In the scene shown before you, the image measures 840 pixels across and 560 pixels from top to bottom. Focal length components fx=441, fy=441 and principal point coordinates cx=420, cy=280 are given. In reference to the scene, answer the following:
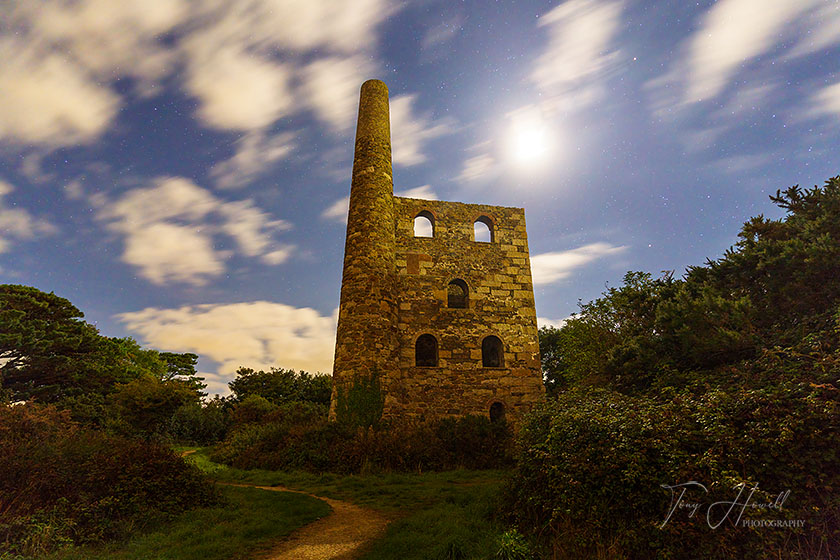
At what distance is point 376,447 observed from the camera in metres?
13.2

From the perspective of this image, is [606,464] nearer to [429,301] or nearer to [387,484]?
[387,484]

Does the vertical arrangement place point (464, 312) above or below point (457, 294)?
below

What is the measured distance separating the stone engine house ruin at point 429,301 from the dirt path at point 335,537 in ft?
24.8

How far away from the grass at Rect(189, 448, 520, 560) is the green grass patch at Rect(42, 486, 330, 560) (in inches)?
61.9

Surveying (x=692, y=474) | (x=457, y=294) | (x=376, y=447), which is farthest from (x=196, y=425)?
(x=692, y=474)

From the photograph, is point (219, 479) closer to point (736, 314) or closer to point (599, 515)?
point (599, 515)

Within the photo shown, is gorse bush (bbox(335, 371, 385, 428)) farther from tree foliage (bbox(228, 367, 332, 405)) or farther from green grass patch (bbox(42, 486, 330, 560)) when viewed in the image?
tree foliage (bbox(228, 367, 332, 405))

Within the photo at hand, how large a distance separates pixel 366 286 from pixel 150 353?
41722mm

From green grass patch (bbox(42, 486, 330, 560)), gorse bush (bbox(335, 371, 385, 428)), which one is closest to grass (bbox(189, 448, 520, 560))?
green grass patch (bbox(42, 486, 330, 560))

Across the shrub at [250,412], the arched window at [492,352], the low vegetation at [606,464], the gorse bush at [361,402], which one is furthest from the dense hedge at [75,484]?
the shrub at [250,412]

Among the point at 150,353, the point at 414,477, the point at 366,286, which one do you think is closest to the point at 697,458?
the point at 414,477

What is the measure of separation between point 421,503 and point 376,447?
454 cm

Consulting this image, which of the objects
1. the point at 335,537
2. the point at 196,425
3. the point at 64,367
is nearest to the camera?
the point at 335,537

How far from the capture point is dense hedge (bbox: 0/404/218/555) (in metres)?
5.95
